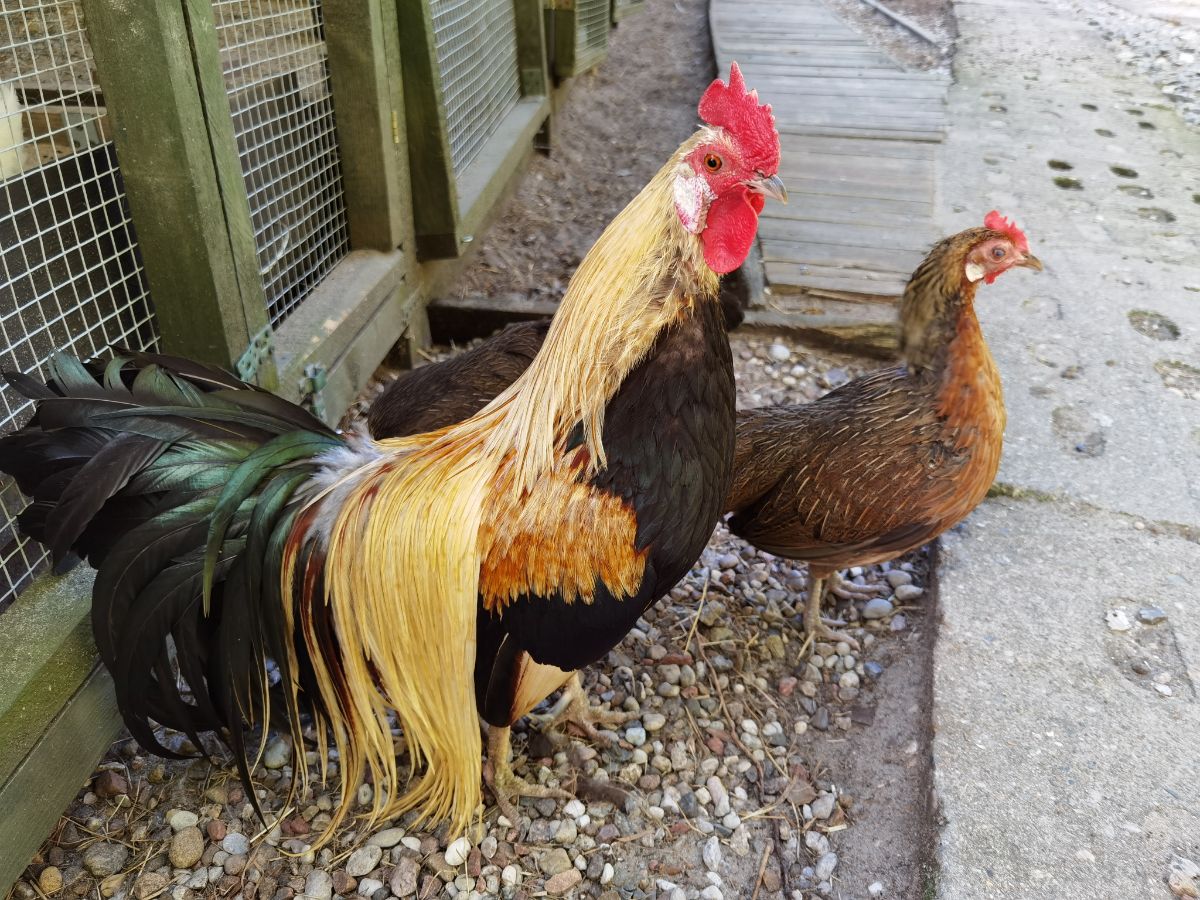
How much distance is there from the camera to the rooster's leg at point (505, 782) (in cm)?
274

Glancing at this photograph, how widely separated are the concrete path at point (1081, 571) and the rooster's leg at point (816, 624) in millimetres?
397

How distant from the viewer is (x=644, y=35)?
435 inches

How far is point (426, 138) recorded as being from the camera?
4.41m

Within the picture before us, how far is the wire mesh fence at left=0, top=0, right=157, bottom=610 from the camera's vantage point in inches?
96.3

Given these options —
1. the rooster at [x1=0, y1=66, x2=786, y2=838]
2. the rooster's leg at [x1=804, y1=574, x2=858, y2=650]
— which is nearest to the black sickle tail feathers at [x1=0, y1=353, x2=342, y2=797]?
the rooster at [x1=0, y1=66, x2=786, y2=838]

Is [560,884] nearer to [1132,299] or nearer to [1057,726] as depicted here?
[1057,726]

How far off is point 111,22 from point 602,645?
7.01 feet

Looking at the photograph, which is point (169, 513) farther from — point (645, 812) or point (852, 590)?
point (852, 590)

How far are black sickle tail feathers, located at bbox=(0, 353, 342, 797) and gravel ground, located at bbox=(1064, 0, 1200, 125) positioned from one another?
8966mm

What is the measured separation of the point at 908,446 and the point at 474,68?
4.16 meters

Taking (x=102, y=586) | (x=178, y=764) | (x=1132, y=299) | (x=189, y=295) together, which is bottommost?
(x=178, y=764)

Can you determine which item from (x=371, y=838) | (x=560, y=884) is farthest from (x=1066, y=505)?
(x=371, y=838)

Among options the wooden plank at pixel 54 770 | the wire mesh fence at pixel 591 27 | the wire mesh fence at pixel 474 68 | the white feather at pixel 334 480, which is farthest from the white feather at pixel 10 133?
the wire mesh fence at pixel 591 27

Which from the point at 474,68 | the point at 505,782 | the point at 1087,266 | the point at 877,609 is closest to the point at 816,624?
the point at 877,609
